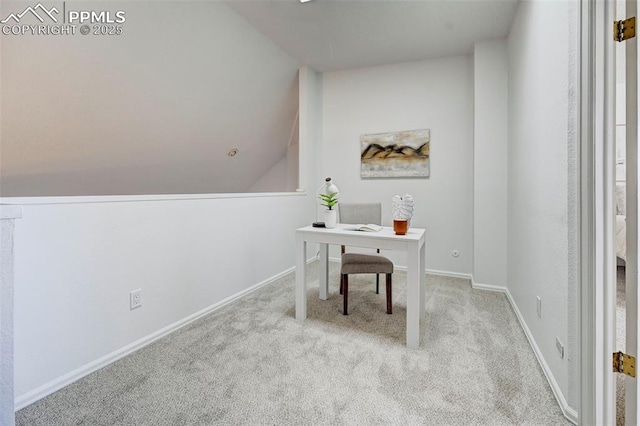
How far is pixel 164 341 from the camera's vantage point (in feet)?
6.35

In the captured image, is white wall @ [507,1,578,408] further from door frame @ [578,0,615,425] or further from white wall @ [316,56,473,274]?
white wall @ [316,56,473,274]

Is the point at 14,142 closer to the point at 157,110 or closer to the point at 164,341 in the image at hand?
the point at 157,110

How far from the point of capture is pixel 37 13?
1.84 meters

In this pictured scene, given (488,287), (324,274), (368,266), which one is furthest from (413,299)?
(488,287)

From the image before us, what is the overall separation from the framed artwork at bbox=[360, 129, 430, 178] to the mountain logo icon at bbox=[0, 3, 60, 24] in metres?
3.08

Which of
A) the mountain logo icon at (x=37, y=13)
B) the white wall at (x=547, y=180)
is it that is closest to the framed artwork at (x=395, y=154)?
the white wall at (x=547, y=180)

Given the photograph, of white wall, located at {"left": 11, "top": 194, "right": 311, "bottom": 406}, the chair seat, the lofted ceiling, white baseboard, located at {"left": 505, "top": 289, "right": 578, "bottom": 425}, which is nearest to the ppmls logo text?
the lofted ceiling

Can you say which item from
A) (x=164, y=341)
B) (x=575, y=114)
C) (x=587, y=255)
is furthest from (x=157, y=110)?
(x=587, y=255)

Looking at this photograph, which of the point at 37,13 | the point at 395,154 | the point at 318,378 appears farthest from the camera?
the point at 395,154

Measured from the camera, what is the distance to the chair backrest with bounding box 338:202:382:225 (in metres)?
2.92

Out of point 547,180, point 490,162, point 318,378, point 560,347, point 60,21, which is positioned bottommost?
point 318,378

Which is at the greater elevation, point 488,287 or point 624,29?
point 624,29

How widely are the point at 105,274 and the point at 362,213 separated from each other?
2135 mm

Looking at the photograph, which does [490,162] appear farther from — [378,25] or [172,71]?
[172,71]
